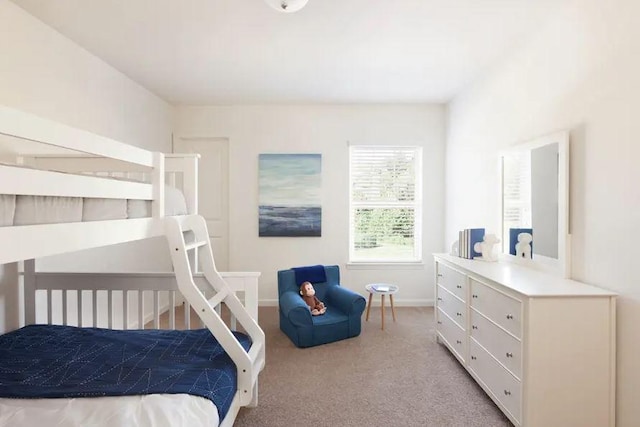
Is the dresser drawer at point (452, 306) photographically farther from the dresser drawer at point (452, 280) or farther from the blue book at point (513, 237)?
the blue book at point (513, 237)

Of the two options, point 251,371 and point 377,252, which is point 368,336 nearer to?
point 377,252

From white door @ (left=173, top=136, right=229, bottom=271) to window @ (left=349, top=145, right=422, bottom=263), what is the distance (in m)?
1.56

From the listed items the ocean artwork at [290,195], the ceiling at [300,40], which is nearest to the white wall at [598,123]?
the ceiling at [300,40]

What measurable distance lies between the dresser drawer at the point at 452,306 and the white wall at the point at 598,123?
814 millimetres

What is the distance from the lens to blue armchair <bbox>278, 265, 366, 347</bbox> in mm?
→ 3346

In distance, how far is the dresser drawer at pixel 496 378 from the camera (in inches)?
81.6

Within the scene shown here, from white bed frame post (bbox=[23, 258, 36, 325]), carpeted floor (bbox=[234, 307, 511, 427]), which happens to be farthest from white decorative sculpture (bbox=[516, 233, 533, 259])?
white bed frame post (bbox=[23, 258, 36, 325])

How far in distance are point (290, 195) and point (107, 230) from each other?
128 inches

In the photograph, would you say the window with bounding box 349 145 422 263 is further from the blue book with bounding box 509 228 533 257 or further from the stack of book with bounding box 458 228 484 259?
the blue book with bounding box 509 228 533 257

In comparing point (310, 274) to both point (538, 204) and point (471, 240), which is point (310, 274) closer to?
point (471, 240)

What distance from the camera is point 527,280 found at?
2.31 metres

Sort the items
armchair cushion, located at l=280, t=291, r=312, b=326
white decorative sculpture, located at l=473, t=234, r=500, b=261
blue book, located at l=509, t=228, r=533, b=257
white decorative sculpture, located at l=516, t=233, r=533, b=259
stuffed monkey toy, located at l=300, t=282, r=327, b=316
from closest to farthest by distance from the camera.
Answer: white decorative sculpture, located at l=516, t=233, r=533, b=259 < blue book, located at l=509, t=228, r=533, b=257 < white decorative sculpture, located at l=473, t=234, r=500, b=261 < armchair cushion, located at l=280, t=291, r=312, b=326 < stuffed monkey toy, located at l=300, t=282, r=327, b=316

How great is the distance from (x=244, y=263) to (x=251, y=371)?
292cm

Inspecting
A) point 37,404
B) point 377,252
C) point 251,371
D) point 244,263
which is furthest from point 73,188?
point 377,252
